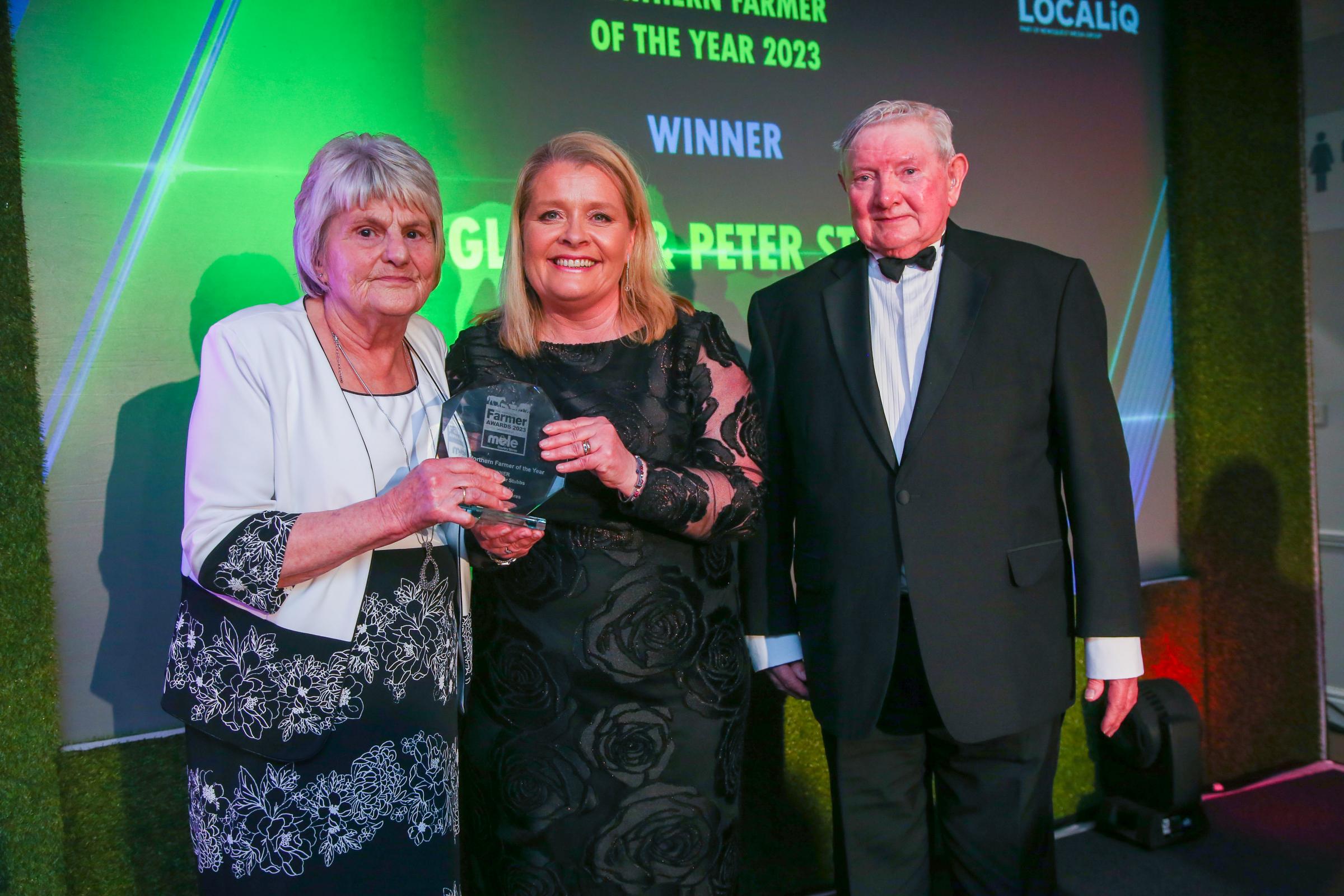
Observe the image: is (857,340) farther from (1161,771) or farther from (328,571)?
(1161,771)

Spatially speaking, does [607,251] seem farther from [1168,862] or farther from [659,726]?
[1168,862]

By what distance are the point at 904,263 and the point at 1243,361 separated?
241 centimetres

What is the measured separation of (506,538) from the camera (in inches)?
59.0

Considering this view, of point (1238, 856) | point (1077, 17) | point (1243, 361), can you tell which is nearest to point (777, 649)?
point (1238, 856)

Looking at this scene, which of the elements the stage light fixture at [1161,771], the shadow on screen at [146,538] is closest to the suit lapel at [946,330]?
the shadow on screen at [146,538]

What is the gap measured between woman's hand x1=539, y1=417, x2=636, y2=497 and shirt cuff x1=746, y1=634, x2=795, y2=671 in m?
0.58

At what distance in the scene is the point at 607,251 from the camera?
1.67 m

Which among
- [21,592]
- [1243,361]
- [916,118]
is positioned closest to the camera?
[916,118]

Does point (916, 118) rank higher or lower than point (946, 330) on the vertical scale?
higher

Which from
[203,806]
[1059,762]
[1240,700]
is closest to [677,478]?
[203,806]

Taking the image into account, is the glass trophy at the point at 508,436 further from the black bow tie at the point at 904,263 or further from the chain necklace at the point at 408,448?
the black bow tie at the point at 904,263

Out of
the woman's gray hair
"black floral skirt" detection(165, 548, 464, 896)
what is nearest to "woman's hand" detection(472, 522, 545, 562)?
"black floral skirt" detection(165, 548, 464, 896)

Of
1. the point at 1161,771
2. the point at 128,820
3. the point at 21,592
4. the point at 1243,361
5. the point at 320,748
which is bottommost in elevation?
the point at 1161,771

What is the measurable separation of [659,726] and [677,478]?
1.43ft
